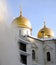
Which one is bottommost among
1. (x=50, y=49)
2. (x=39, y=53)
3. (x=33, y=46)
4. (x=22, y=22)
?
(x=39, y=53)

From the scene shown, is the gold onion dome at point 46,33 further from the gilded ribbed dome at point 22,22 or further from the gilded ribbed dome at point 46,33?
the gilded ribbed dome at point 22,22

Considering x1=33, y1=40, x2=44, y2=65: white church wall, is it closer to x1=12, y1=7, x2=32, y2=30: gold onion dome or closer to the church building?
the church building

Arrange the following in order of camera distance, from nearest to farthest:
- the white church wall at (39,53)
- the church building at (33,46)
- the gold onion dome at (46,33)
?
1. the church building at (33,46)
2. the white church wall at (39,53)
3. the gold onion dome at (46,33)

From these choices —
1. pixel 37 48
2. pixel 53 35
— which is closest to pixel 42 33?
pixel 53 35

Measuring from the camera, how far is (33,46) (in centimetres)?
4875

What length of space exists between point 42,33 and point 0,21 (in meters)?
24.6

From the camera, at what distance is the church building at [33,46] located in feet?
154

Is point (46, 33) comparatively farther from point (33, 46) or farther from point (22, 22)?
point (33, 46)

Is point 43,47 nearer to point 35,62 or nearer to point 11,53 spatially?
point 35,62

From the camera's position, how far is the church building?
46812mm

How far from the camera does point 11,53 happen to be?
106 ft

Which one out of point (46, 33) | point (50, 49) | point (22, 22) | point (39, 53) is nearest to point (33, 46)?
point (39, 53)

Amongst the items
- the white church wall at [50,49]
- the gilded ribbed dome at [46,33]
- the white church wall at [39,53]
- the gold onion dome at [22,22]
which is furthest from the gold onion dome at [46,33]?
the white church wall at [39,53]

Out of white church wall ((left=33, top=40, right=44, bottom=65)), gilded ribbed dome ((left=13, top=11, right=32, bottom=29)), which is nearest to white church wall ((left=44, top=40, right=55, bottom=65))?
white church wall ((left=33, top=40, right=44, bottom=65))
